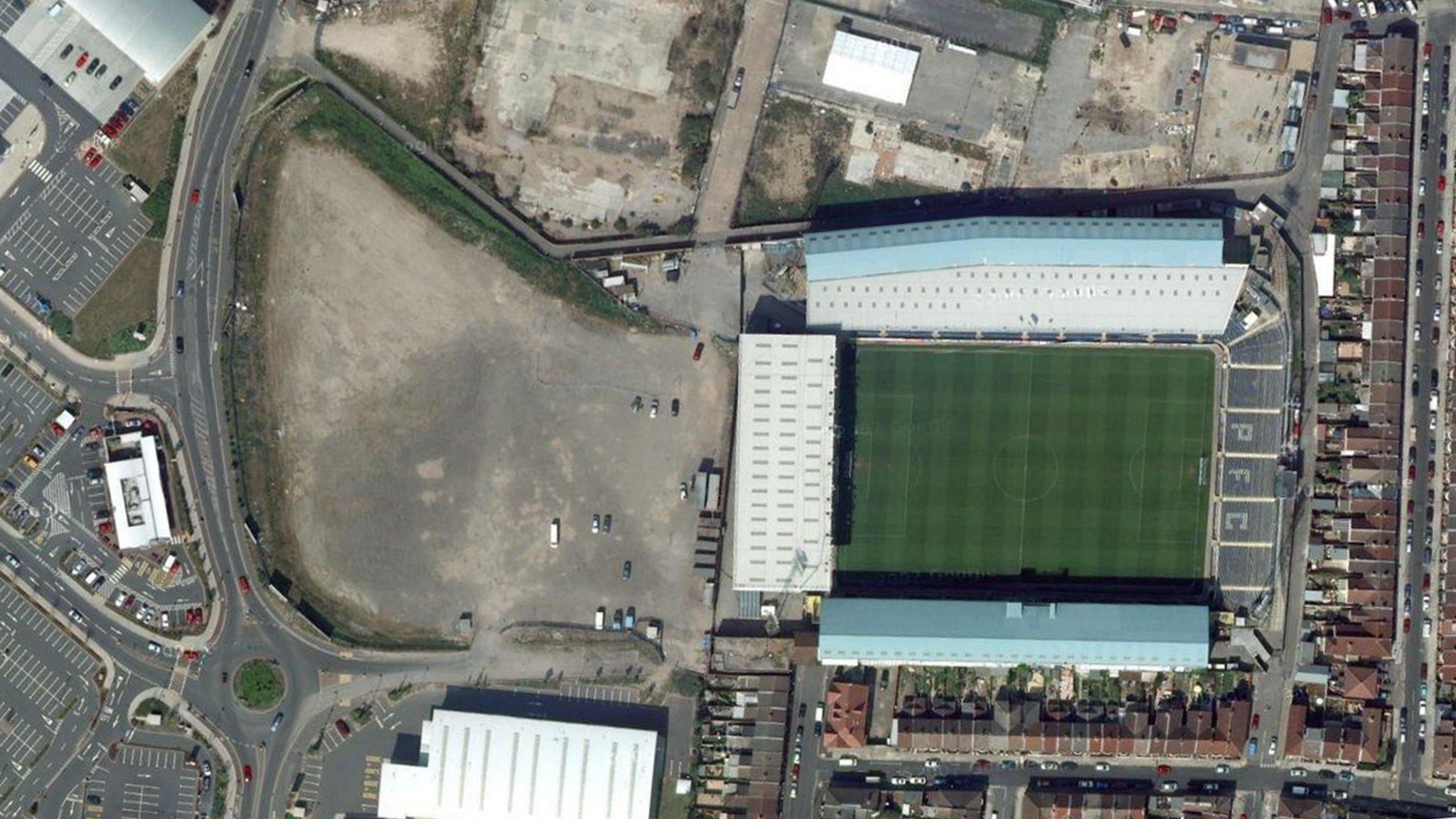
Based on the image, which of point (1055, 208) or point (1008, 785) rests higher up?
point (1055, 208)

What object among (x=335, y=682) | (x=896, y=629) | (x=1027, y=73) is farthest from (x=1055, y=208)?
(x=335, y=682)

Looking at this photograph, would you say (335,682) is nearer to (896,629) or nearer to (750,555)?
(750,555)

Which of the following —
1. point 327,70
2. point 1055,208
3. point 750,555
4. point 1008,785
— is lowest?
point 1008,785

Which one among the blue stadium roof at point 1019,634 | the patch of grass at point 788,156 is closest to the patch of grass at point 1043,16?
the patch of grass at point 788,156

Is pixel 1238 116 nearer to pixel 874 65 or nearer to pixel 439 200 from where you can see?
pixel 874 65

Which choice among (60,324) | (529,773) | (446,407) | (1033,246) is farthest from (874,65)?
(60,324)

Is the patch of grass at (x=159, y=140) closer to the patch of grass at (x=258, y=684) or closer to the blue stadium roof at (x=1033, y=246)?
the patch of grass at (x=258, y=684)

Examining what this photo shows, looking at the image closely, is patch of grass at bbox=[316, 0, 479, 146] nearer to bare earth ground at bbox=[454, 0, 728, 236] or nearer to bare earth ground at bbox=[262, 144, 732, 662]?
bare earth ground at bbox=[454, 0, 728, 236]
